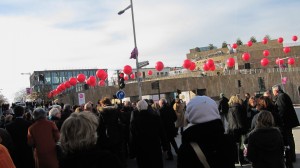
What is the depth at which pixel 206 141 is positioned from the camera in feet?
11.1

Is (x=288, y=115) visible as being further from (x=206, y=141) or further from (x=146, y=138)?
(x=206, y=141)

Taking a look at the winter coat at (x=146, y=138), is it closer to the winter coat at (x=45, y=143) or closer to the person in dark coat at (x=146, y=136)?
the person in dark coat at (x=146, y=136)

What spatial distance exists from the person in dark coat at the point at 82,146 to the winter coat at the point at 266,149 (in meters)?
2.86

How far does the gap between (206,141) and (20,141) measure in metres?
5.59

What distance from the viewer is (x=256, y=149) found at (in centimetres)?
535

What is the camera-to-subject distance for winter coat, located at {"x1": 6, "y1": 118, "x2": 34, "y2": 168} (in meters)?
7.87

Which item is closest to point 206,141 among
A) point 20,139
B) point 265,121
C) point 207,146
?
point 207,146

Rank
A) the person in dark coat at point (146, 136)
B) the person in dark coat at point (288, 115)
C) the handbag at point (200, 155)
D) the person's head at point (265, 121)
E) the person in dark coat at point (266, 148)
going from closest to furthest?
the handbag at point (200, 155), the person in dark coat at point (266, 148), the person's head at point (265, 121), the person in dark coat at point (146, 136), the person in dark coat at point (288, 115)

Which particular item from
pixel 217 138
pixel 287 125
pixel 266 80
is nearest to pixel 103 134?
pixel 287 125

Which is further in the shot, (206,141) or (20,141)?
(20,141)

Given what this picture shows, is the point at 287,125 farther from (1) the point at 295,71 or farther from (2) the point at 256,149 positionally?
(1) the point at 295,71

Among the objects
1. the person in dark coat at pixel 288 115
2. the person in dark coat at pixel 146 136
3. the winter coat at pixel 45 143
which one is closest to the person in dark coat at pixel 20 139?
the winter coat at pixel 45 143

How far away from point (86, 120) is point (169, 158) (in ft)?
28.0

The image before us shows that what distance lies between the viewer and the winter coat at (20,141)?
7.87 metres
